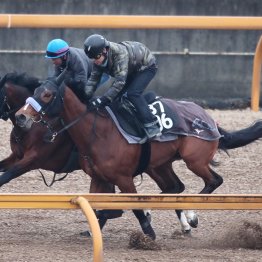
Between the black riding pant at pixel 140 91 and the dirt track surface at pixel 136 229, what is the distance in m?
1.09

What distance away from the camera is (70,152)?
10562 mm

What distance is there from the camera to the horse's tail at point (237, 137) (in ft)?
36.6

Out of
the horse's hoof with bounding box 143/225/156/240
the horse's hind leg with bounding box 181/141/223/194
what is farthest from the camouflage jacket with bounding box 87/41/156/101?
the horse's hoof with bounding box 143/225/156/240

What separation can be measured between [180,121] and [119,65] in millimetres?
895

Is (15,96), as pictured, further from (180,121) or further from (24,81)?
(180,121)

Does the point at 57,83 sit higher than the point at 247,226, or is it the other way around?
the point at 57,83

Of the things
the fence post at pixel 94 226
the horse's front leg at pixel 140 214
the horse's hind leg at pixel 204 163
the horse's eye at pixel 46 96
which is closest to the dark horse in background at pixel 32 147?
the horse's front leg at pixel 140 214

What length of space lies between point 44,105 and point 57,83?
29 cm

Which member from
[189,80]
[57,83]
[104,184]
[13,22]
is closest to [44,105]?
[57,83]

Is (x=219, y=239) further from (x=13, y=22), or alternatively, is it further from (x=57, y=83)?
(x=13, y=22)

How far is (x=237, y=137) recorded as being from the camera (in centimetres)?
1121

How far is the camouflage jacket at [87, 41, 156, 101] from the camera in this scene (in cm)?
1001

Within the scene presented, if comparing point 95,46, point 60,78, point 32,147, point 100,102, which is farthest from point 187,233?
point 95,46

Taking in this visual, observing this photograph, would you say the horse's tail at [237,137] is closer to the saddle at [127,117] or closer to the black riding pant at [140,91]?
the black riding pant at [140,91]
